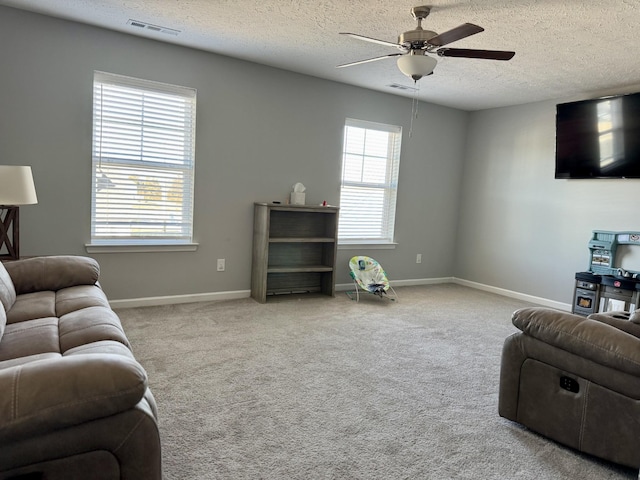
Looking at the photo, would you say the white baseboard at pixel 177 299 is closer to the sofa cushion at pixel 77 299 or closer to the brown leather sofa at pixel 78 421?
the sofa cushion at pixel 77 299

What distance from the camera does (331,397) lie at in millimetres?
2529

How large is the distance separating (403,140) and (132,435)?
202 inches

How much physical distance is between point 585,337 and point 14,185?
11.3 feet

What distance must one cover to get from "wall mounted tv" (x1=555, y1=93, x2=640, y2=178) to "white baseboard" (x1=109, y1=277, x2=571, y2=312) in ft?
5.11

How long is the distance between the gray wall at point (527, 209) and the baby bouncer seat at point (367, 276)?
174 cm

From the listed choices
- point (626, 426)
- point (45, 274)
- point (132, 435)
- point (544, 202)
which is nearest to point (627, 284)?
point (544, 202)

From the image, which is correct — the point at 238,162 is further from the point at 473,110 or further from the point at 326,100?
the point at 473,110

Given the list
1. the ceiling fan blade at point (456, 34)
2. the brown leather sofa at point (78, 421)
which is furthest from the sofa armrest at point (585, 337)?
the brown leather sofa at point (78, 421)

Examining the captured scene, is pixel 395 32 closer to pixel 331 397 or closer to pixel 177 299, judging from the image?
pixel 331 397

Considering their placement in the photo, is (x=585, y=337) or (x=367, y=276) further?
(x=367, y=276)

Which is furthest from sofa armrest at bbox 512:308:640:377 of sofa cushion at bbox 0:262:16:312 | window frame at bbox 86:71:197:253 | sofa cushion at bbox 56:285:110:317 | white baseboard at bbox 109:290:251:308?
window frame at bbox 86:71:197:253

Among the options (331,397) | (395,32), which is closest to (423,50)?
(395,32)

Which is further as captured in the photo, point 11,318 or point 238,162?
point 238,162

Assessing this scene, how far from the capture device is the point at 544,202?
210 inches
